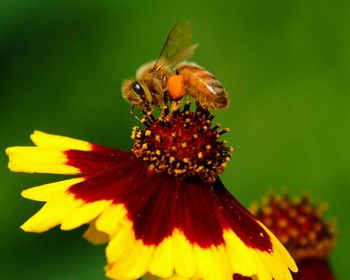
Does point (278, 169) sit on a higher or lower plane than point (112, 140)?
lower

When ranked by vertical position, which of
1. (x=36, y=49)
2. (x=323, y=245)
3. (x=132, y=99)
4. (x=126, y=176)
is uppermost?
(x=36, y=49)

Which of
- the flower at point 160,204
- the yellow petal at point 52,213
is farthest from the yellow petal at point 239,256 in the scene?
the yellow petal at point 52,213

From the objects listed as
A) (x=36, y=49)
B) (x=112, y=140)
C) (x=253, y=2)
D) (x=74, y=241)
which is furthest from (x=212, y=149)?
(x=253, y=2)

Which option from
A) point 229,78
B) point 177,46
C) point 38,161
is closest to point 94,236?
point 38,161

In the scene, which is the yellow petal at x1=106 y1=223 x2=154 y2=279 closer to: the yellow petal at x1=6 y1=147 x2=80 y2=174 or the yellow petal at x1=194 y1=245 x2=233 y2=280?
the yellow petal at x1=194 y1=245 x2=233 y2=280

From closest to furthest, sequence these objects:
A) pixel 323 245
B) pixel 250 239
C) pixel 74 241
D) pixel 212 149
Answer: pixel 250 239 → pixel 212 149 → pixel 323 245 → pixel 74 241

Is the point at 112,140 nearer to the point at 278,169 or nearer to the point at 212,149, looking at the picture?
the point at 278,169

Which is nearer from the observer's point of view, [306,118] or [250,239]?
[250,239]

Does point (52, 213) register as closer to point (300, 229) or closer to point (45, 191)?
point (45, 191)
